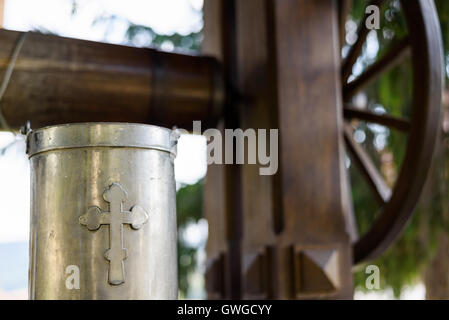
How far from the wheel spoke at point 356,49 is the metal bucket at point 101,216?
129 cm

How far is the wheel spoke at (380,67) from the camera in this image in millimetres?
2162

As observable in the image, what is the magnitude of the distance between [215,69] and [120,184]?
49.5 inches

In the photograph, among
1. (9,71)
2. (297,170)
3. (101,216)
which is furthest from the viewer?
(297,170)

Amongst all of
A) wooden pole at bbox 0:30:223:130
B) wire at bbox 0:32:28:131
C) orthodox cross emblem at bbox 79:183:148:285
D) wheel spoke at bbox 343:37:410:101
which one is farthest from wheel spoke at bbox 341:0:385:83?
orthodox cross emblem at bbox 79:183:148:285

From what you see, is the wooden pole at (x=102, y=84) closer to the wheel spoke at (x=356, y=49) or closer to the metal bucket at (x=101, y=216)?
the wheel spoke at (x=356, y=49)

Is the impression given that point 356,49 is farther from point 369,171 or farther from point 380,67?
point 369,171

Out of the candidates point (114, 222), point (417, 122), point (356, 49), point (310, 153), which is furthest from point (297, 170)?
point (114, 222)

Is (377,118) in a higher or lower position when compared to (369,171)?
higher

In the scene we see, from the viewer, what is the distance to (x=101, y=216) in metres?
1.14

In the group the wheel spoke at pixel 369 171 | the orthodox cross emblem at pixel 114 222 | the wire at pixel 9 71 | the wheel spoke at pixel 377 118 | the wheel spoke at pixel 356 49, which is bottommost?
the orthodox cross emblem at pixel 114 222

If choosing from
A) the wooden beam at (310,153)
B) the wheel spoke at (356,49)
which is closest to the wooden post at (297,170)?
the wooden beam at (310,153)

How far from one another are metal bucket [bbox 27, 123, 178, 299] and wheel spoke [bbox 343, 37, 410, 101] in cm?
127

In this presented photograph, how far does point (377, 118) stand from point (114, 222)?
4.72 feet
